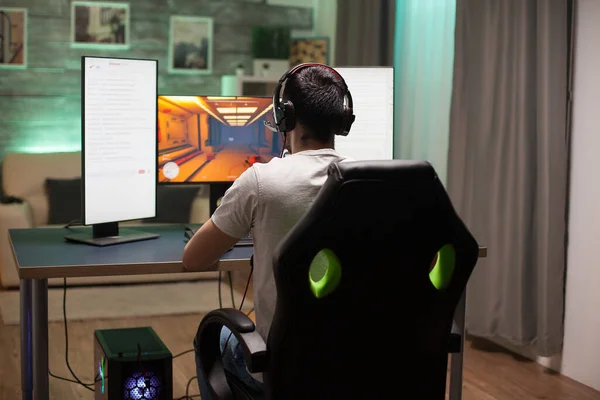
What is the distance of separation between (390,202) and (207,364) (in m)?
0.67

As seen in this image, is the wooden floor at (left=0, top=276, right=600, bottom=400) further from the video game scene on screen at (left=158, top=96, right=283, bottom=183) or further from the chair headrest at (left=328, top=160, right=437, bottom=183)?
the chair headrest at (left=328, top=160, right=437, bottom=183)

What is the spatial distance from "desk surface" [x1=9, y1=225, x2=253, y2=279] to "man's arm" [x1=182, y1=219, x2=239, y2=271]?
0.10m

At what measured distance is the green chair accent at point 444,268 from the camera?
1620mm

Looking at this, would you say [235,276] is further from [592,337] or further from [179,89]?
[592,337]

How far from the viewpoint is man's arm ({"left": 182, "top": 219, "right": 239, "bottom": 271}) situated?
1859mm

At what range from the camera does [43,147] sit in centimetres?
526

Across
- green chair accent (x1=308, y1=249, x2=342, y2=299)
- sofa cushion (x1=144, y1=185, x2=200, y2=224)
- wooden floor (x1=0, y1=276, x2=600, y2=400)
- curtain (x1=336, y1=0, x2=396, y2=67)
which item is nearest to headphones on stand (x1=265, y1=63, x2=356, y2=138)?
green chair accent (x1=308, y1=249, x2=342, y2=299)

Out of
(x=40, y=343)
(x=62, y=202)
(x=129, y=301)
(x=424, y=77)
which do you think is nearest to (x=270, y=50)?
(x=424, y=77)

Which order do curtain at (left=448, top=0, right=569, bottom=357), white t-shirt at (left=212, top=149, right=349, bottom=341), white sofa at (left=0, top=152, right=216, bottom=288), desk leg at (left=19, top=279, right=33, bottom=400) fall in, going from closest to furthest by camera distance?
1. white t-shirt at (left=212, top=149, right=349, bottom=341)
2. desk leg at (left=19, top=279, right=33, bottom=400)
3. curtain at (left=448, top=0, right=569, bottom=357)
4. white sofa at (left=0, top=152, right=216, bottom=288)

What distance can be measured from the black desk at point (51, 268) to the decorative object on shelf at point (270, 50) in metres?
3.32

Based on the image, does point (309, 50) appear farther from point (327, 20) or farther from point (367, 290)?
point (367, 290)

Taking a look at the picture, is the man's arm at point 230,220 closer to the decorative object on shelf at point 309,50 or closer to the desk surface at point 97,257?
the desk surface at point 97,257

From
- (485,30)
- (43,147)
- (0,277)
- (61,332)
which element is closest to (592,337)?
(485,30)

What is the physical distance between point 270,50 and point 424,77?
1.65 metres
